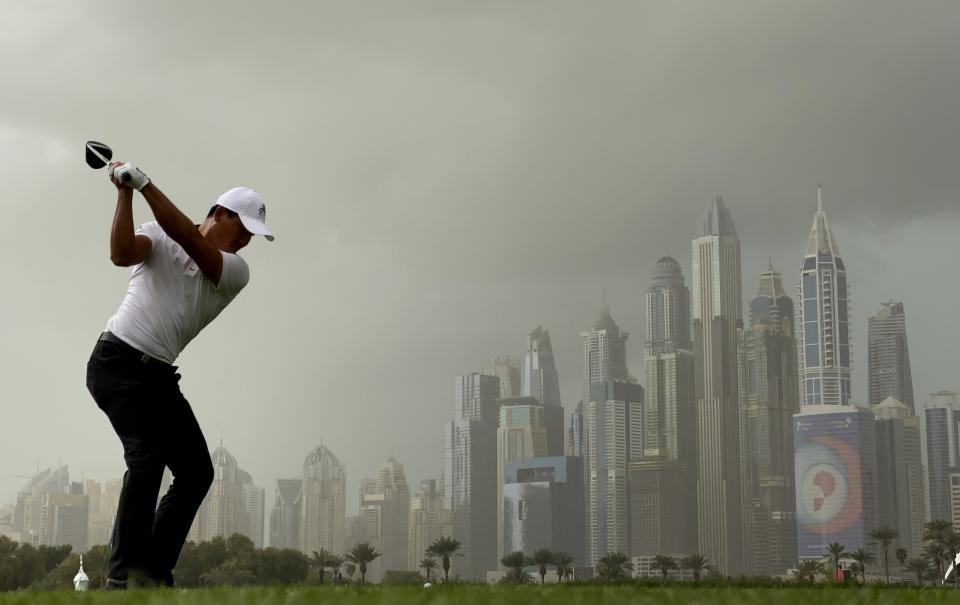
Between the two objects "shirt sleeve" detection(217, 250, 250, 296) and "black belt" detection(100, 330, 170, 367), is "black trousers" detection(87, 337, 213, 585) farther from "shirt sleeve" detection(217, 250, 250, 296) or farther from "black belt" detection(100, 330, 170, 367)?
"shirt sleeve" detection(217, 250, 250, 296)

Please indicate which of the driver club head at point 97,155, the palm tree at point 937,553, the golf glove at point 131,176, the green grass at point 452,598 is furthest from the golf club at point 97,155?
the palm tree at point 937,553

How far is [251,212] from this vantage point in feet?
25.1

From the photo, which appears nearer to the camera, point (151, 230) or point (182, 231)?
point (182, 231)

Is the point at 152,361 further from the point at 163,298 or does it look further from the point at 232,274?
the point at 232,274

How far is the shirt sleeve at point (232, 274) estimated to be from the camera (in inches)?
292

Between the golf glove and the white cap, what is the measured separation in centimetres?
72

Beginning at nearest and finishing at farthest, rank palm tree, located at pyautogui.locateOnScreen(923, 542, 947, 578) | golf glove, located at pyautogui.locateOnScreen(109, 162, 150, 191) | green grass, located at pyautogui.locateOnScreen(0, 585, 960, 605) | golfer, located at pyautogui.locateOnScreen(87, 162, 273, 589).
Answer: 1. green grass, located at pyautogui.locateOnScreen(0, 585, 960, 605)
2. golf glove, located at pyautogui.locateOnScreen(109, 162, 150, 191)
3. golfer, located at pyautogui.locateOnScreen(87, 162, 273, 589)
4. palm tree, located at pyautogui.locateOnScreen(923, 542, 947, 578)

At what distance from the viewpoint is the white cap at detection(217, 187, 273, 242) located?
758cm

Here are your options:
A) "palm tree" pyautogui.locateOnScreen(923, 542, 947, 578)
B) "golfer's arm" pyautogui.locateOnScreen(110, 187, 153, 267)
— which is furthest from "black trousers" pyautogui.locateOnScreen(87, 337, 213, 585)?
"palm tree" pyautogui.locateOnScreen(923, 542, 947, 578)

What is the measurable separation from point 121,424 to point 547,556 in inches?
5973

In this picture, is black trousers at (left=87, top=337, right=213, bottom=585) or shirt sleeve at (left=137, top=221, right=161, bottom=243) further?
shirt sleeve at (left=137, top=221, right=161, bottom=243)

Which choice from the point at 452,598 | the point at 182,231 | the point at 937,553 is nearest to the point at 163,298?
the point at 182,231

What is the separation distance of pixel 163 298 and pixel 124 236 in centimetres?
49

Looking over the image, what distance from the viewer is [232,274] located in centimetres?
746
